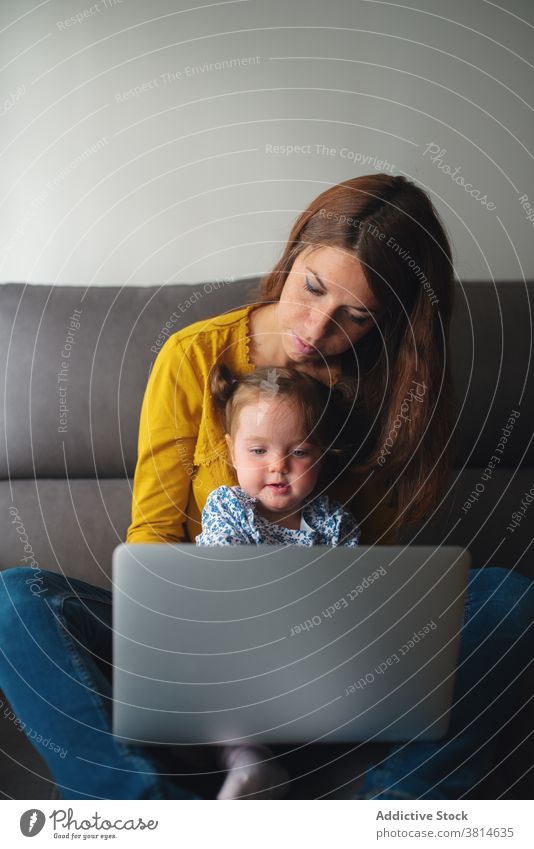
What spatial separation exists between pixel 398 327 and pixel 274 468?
341mm

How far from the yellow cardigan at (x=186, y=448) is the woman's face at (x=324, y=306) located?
0.08 metres

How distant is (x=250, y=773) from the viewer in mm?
915

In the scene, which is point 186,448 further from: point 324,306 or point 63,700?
point 63,700

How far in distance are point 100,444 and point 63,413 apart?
8cm

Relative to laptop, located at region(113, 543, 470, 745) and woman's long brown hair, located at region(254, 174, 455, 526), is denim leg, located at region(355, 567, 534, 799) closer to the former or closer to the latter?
laptop, located at region(113, 543, 470, 745)

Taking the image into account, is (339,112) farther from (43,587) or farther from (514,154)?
(43,587)

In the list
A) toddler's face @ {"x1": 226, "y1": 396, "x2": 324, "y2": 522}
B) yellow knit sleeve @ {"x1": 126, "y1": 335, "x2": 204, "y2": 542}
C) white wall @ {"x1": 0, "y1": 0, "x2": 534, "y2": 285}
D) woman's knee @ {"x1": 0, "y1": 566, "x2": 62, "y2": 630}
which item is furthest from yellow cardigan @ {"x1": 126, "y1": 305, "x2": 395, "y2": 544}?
white wall @ {"x1": 0, "y1": 0, "x2": 534, "y2": 285}

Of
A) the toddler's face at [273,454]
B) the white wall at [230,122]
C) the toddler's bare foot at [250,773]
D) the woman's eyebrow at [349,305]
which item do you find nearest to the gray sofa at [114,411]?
the white wall at [230,122]

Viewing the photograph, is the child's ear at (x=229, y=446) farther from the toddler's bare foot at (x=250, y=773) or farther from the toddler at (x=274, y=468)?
the toddler's bare foot at (x=250, y=773)

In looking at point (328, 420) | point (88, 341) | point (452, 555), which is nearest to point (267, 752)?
point (452, 555)

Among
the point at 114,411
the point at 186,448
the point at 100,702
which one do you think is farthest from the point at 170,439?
the point at 100,702

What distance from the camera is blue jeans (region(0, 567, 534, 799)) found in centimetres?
94

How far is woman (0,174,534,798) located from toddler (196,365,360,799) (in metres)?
0.09

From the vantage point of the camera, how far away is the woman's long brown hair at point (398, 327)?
124 centimetres
